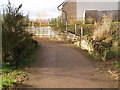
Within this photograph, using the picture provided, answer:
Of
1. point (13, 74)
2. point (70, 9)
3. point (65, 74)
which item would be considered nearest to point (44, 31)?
point (70, 9)

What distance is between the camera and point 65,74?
7.05m

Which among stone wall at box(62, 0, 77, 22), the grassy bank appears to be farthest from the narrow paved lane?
stone wall at box(62, 0, 77, 22)

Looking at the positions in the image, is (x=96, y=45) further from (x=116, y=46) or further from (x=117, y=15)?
(x=117, y=15)

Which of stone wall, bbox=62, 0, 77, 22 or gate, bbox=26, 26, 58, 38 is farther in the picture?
stone wall, bbox=62, 0, 77, 22

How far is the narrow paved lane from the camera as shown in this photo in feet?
19.9

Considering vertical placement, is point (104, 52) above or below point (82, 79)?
above

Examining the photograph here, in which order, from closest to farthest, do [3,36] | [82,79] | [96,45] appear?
[82,79] < [3,36] < [96,45]

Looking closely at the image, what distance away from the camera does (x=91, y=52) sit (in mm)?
10570

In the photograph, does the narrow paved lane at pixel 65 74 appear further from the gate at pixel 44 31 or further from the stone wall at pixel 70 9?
the stone wall at pixel 70 9

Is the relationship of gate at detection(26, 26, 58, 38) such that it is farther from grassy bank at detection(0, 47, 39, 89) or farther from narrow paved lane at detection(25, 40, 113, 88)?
grassy bank at detection(0, 47, 39, 89)

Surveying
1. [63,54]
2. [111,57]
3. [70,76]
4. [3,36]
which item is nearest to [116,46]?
[111,57]

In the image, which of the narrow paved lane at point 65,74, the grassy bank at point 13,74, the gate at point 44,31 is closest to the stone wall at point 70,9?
the gate at point 44,31

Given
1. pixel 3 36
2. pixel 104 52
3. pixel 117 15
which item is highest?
pixel 117 15

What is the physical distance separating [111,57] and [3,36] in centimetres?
495
